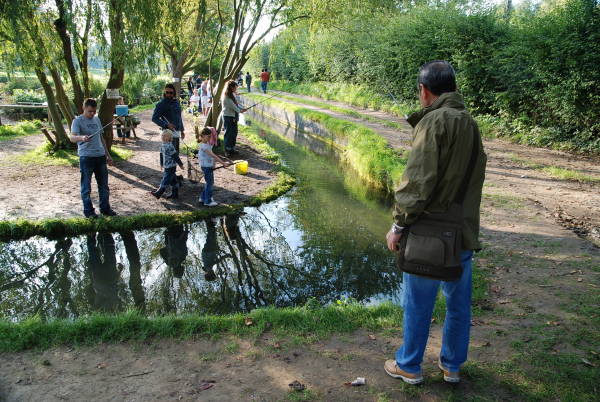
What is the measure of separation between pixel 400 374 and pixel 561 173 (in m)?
7.85

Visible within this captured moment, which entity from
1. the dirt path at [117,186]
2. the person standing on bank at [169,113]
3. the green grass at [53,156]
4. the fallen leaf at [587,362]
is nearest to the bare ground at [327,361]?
the fallen leaf at [587,362]

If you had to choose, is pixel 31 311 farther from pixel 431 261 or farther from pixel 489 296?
pixel 489 296

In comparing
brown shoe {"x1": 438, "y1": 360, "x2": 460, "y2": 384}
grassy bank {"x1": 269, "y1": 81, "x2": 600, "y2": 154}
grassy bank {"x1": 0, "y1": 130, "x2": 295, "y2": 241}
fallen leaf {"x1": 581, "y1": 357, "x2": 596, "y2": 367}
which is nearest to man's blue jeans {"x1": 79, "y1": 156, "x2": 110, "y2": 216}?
grassy bank {"x1": 0, "y1": 130, "x2": 295, "y2": 241}

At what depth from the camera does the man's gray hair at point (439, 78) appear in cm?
282

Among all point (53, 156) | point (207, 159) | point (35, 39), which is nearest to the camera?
point (207, 159)

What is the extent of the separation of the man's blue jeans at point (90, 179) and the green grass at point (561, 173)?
8.53m

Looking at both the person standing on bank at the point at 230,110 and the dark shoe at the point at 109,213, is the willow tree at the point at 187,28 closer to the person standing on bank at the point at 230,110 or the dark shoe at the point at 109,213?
the person standing on bank at the point at 230,110

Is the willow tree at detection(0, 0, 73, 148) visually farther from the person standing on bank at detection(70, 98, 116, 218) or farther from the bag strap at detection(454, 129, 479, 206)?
the bag strap at detection(454, 129, 479, 206)

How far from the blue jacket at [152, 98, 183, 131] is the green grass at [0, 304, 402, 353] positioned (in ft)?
18.5

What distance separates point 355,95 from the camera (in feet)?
76.0

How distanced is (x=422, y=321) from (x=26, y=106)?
2206cm

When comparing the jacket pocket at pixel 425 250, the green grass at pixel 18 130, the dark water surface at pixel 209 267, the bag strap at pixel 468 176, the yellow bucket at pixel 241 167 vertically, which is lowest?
the dark water surface at pixel 209 267

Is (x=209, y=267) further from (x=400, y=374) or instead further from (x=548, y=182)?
(x=548, y=182)

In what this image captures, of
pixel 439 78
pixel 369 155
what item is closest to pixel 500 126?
pixel 369 155
